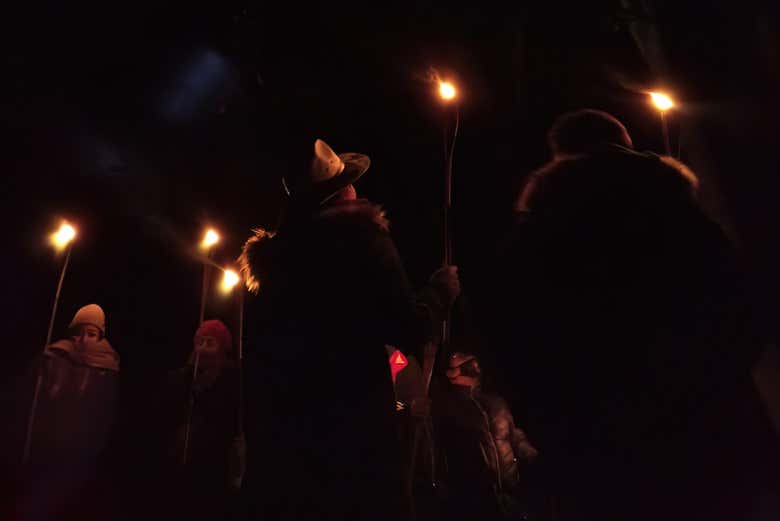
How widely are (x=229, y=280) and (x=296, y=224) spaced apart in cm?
621

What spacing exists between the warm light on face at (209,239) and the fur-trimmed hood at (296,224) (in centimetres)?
587

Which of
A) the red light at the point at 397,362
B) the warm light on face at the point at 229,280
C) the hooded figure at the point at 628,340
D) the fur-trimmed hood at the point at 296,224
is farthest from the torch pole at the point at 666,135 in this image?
the warm light on face at the point at 229,280

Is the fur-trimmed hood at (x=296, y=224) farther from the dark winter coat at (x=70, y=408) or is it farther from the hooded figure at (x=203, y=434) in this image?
the dark winter coat at (x=70, y=408)

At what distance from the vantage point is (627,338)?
1458 millimetres

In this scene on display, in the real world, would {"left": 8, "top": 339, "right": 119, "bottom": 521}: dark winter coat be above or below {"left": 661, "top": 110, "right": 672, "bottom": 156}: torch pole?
below

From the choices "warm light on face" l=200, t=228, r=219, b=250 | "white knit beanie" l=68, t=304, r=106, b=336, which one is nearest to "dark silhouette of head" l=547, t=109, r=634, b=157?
"white knit beanie" l=68, t=304, r=106, b=336

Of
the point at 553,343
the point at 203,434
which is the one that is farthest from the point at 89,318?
the point at 553,343

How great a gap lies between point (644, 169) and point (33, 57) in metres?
7.10

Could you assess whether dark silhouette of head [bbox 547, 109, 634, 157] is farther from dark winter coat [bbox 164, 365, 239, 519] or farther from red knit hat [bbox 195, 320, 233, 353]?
red knit hat [bbox 195, 320, 233, 353]

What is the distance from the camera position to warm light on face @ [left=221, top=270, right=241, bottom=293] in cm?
805

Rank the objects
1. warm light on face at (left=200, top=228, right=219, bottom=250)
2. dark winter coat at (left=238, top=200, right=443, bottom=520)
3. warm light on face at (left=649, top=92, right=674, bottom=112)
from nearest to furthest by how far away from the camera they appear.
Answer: dark winter coat at (left=238, top=200, right=443, bottom=520) < warm light on face at (left=649, top=92, right=674, bottom=112) < warm light on face at (left=200, top=228, right=219, bottom=250)

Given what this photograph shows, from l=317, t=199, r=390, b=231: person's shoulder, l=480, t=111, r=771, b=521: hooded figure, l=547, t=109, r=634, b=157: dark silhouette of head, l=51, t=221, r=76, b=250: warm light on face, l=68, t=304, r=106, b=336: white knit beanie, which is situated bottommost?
l=480, t=111, r=771, b=521: hooded figure

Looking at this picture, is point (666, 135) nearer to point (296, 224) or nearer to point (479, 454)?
point (296, 224)

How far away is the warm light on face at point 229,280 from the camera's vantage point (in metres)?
8.05
